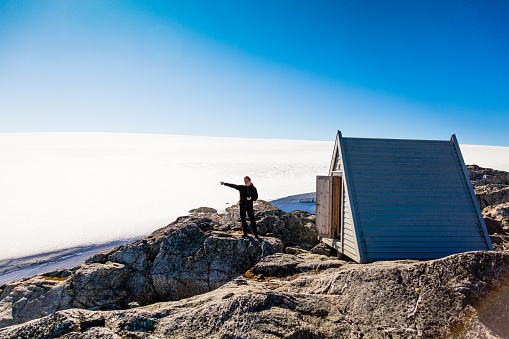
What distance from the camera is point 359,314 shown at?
3578mm

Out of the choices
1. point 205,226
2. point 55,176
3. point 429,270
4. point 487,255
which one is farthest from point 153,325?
point 55,176

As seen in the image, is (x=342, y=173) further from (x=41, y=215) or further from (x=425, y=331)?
(x=41, y=215)

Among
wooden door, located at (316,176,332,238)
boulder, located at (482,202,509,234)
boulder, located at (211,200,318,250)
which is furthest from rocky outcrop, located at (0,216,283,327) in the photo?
boulder, located at (482,202,509,234)

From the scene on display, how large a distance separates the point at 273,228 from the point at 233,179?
Answer: 2725 centimetres

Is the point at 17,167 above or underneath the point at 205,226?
above

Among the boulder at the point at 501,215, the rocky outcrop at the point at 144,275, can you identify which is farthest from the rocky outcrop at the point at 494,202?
the rocky outcrop at the point at 144,275

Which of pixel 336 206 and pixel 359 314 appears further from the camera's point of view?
pixel 336 206

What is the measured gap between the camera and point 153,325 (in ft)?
11.9

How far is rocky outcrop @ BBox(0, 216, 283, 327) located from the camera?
725 cm

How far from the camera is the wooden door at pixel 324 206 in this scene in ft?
35.4

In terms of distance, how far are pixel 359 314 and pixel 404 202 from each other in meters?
6.76

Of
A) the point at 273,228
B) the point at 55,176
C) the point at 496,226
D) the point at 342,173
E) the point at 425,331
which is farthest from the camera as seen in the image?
the point at 55,176

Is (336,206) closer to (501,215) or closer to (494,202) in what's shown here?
(501,215)

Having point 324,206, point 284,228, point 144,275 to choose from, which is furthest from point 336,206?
point 144,275
